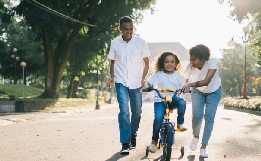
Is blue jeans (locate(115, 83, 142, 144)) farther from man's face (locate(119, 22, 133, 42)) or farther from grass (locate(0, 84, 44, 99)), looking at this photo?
grass (locate(0, 84, 44, 99))

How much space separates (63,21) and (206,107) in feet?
63.1

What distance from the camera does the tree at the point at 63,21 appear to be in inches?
914

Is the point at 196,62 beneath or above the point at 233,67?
beneath

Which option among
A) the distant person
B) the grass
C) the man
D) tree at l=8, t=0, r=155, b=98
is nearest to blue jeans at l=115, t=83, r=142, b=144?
the man

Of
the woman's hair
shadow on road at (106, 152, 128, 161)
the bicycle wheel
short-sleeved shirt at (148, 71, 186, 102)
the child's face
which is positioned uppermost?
the woman's hair

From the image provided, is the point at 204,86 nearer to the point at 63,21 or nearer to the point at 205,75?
the point at 205,75

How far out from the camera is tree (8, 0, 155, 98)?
23.2 meters

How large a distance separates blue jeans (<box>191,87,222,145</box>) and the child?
51 centimetres

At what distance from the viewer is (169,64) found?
5973mm

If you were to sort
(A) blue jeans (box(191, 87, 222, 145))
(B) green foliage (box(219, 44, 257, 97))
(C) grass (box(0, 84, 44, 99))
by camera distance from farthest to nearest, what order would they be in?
(B) green foliage (box(219, 44, 257, 97))
(C) grass (box(0, 84, 44, 99))
(A) blue jeans (box(191, 87, 222, 145))

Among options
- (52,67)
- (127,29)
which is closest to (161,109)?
(127,29)

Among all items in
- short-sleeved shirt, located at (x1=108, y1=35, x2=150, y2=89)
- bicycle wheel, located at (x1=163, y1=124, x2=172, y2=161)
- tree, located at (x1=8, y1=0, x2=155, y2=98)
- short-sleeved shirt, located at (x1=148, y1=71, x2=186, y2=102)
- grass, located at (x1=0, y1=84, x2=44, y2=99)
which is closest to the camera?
bicycle wheel, located at (x1=163, y1=124, x2=172, y2=161)

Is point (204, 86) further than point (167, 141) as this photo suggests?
Yes

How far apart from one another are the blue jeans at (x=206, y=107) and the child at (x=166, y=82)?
1.68 feet
